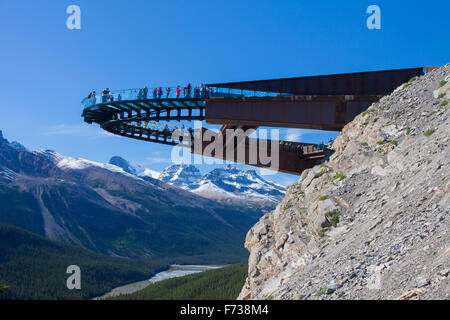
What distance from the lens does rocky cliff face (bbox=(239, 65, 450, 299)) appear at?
459 inches

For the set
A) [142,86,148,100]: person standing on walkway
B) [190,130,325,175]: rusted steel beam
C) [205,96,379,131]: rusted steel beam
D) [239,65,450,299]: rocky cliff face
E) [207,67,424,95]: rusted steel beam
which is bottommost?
[239,65,450,299]: rocky cliff face

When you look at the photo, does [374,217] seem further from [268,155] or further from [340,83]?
[340,83]

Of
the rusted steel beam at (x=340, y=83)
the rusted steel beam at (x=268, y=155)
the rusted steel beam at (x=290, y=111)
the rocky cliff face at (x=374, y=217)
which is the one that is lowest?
the rocky cliff face at (x=374, y=217)

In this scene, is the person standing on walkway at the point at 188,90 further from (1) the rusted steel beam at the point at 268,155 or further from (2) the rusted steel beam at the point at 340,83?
(1) the rusted steel beam at the point at 268,155

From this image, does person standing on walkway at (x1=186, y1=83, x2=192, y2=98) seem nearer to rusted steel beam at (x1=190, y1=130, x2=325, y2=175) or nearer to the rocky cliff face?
rusted steel beam at (x1=190, y1=130, x2=325, y2=175)

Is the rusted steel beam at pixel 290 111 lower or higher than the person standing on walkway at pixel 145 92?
lower

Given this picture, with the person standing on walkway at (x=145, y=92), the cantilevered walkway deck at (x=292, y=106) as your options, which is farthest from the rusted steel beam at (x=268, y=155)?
the person standing on walkway at (x=145, y=92)

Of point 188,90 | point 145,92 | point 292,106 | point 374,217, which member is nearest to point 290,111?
point 292,106

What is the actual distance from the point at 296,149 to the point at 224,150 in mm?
5458

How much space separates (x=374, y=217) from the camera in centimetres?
1625

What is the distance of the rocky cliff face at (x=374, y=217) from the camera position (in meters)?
11.7

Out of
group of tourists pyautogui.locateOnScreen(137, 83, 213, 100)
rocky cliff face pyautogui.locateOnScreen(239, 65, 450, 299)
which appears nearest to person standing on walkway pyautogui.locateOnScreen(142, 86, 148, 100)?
group of tourists pyautogui.locateOnScreen(137, 83, 213, 100)

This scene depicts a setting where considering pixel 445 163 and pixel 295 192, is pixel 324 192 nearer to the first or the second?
pixel 295 192
